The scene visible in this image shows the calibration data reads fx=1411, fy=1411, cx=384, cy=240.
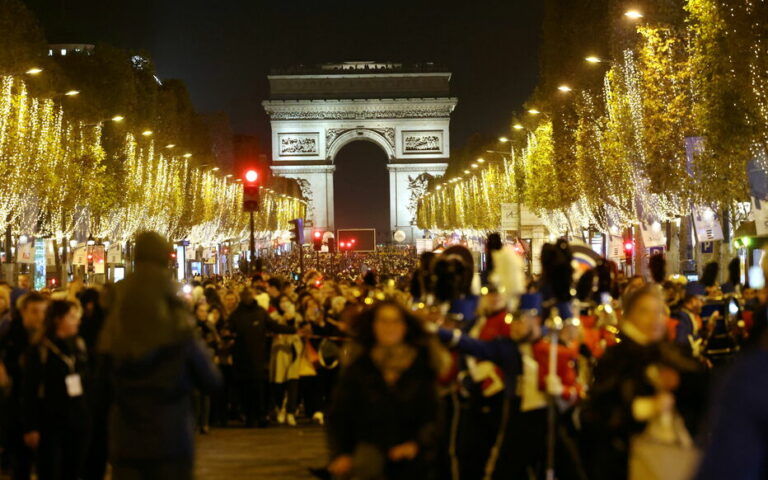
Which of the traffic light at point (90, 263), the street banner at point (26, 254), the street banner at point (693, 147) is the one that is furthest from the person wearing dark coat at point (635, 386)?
the traffic light at point (90, 263)

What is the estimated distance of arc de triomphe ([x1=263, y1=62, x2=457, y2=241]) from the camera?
12219cm

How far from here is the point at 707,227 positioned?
31391 mm

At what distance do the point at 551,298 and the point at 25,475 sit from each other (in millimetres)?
3788

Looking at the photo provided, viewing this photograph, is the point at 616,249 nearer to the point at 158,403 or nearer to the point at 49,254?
the point at 49,254

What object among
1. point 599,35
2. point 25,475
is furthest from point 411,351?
point 599,35

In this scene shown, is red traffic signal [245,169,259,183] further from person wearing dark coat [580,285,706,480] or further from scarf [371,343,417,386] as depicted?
scarf [371,343,417,386]

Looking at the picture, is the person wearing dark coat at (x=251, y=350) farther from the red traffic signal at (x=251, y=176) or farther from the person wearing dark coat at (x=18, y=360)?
the red traffic signal at (x=251, y=176)

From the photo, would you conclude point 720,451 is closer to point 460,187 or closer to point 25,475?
point 25,475

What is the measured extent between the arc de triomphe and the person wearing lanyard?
4426 inches

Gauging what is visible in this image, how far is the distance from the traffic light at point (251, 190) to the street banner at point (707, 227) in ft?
36.7

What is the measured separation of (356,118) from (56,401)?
11479 cm

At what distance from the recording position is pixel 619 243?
128 feet

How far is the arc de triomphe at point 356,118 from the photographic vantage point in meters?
122

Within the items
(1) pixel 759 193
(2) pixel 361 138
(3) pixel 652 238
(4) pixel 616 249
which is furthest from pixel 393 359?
(2) pixel 361 138
